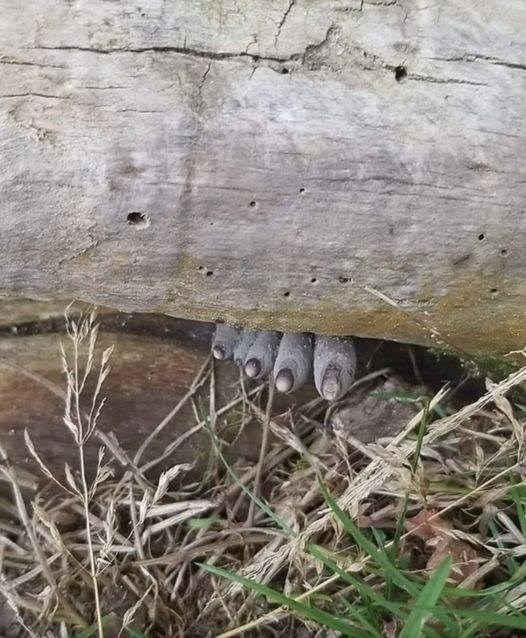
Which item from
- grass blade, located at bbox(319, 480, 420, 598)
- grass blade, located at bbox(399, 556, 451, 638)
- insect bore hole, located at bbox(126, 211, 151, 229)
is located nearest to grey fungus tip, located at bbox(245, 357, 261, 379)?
grass blade, located at bbox(319, 480, 420, 598)

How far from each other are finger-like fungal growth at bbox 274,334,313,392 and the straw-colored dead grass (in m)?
0.20

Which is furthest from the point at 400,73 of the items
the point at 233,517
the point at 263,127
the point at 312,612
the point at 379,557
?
the point at 233,517

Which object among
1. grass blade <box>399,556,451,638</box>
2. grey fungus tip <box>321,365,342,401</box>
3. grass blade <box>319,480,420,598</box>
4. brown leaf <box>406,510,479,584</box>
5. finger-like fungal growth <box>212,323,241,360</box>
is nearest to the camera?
grass blade <box>399,556,451,638</box>

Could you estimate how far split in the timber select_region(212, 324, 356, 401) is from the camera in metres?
2.04

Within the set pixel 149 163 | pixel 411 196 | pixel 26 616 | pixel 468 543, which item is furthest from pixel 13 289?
pixel 468 543

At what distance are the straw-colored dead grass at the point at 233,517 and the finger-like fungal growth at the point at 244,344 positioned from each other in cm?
16

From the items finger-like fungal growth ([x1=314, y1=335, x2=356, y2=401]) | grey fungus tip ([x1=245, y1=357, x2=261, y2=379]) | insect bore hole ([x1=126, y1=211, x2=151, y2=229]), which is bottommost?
grey fungus tip ([x1=245, y1=357, x2=261, y2=379])

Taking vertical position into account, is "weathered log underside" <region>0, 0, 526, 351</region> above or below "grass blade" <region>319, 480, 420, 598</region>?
above

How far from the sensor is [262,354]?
6.98 ft

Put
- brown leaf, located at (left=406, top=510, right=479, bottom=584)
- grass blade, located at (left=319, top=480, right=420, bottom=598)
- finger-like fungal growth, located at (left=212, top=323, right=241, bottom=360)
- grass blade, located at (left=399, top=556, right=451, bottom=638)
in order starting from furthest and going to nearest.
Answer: finger-like fungal growth, located at (left=212, top=323, right=241, bottom=360)
brown leaf, located at (left=406, top=510, right=479, bottom=584)
grass blade, located at (left=319, top=480, right=420, bottom=598)
grass blade, located at (left=399, top=556, right=451, bottom=638)

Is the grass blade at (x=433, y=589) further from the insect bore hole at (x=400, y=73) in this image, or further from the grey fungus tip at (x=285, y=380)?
the insect bore hole at (x=400, y=73)

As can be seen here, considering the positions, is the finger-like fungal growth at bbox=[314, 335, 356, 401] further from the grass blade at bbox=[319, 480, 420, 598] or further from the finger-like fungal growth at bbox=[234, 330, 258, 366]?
the grass blade at bbox=[319, 480, 420, 598]

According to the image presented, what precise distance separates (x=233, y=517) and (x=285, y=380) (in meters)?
0.48

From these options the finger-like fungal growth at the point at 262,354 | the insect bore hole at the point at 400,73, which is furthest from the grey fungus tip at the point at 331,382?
the insect bore hole at the point at 400,73
